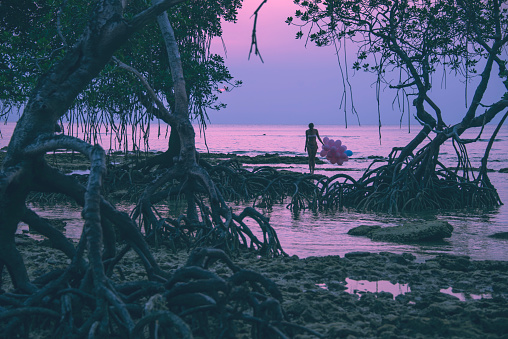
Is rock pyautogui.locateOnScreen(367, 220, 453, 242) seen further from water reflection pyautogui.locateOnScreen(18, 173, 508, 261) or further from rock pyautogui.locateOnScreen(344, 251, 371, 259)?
rock pyautogui.locateOnScreen(344, 251, 371, 259)

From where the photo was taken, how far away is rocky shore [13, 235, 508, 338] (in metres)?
3.67

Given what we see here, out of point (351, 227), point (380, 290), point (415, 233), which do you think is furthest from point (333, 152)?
point (380, 290)

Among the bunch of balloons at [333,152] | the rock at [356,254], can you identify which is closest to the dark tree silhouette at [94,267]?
the rock at [356,254]

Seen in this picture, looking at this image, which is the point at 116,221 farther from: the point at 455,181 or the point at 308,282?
the point at 455,181

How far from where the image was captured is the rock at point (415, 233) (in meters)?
7.90

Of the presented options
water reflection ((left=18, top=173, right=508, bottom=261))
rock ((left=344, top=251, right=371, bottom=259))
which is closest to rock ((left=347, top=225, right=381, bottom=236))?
water reflection ((left=18, top=173, right=508, bottom=261))

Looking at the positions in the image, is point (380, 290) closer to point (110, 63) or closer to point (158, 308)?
point (158, 308)

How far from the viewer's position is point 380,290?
16.2 feet

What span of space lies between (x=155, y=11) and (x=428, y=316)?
2942 mm

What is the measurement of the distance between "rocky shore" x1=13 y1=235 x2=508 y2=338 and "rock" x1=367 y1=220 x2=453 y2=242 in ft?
4.63

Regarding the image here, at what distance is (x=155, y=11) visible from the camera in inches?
155

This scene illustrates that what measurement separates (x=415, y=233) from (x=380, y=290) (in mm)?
3221

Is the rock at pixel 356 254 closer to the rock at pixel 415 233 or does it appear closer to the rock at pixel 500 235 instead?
the rock at pixel 415 233

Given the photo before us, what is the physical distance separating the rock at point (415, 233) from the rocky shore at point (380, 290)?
55.5 inches
